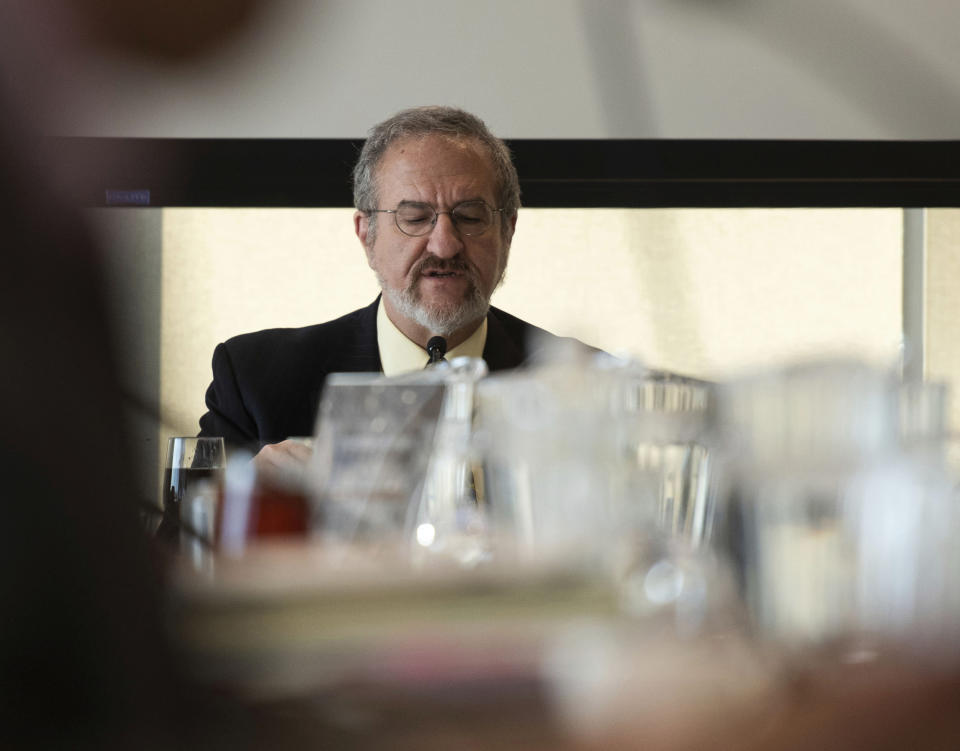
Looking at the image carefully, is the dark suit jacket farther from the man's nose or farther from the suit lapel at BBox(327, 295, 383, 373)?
the man's nose

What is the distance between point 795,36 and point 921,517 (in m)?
2.82

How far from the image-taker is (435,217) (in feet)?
A: 7.24

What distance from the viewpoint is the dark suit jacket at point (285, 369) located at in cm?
206

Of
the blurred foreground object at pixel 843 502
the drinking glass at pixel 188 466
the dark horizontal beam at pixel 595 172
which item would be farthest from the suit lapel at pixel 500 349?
the blurred foreground object at pixel 843 502

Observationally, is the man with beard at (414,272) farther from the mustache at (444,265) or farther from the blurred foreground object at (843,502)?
the blurred foreground object at (843,502)

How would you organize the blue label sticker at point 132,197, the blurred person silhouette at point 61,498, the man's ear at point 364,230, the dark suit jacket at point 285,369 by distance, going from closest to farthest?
the blurred person silhouette at point 61,498, the dark suit jacket at point 285,369, the man's ear at point 364,230, the blue label sticker at point 132,197

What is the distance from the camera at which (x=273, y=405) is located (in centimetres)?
207

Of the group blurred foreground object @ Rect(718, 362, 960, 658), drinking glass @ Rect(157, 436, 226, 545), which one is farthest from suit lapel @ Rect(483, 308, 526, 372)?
blurred foreground object @ Rect(718, 362, 960, 658)

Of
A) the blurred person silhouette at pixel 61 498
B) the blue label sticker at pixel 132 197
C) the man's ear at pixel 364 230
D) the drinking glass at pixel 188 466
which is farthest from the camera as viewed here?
the blue label sticker at pixel 132 197

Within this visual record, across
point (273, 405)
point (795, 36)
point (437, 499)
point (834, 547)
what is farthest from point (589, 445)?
point (795, 36)

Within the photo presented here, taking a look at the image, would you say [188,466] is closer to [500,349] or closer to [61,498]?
[61,498]

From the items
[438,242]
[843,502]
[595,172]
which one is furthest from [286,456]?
[595,172]

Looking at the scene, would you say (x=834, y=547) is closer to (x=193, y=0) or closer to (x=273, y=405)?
(x=273, y=405)

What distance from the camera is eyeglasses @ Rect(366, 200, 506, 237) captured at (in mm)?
2176
